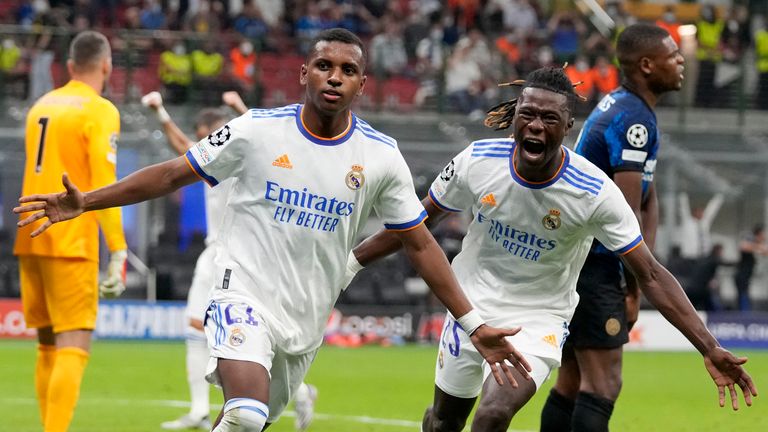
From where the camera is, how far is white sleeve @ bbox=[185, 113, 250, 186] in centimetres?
607

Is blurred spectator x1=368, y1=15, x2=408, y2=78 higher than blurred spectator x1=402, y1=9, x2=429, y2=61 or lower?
lower

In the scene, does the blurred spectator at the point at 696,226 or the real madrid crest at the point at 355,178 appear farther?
the blurred spectator at the point at 696,226

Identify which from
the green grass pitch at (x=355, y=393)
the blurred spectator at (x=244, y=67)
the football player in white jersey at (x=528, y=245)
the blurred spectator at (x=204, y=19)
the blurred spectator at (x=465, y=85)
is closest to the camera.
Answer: the football player in white jersey at (x=528, y=245)

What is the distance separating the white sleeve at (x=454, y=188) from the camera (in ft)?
22.9

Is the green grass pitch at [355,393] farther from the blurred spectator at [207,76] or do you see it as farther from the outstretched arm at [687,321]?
the blurred spectator at [207,76]

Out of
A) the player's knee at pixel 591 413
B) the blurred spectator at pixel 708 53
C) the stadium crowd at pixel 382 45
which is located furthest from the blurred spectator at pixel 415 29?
the player's knee at pixel 591 413

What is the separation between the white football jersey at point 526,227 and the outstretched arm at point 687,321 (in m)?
0.12

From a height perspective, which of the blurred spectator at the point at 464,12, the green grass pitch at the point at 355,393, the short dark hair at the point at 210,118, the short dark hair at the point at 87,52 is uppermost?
the blurred spectator at the point at 464,12

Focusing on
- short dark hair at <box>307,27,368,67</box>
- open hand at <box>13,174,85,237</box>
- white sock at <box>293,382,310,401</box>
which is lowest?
white sock at <box>293,382,310,401</box>

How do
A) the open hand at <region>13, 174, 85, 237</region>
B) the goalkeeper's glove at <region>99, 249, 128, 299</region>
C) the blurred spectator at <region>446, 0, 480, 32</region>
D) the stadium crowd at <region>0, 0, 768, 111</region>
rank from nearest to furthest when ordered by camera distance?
the open hand at <region>13, 174, 85, 237</region>, the goalkeeper's glove at <region>99, 249, 128, 299</region>, the stadium crowd at <region>0, 0, 768, 111</region>, the blurred spectator at <region>446, 0, 480, 32</region>

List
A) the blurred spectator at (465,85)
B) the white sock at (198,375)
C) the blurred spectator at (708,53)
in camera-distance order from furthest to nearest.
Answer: the blurred spectator at (708,53), the blurred spectator at (465,85), the white sock at (198,375)

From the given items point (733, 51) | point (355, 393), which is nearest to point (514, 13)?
point (733, 51)

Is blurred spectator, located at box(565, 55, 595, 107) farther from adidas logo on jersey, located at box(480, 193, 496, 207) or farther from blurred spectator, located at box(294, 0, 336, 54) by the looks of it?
adidas logo on jersey, located at box(480, 193, 496, 207)

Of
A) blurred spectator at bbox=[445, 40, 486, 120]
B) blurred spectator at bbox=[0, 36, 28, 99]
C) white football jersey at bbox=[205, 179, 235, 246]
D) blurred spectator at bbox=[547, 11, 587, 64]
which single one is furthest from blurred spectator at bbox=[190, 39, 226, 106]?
white football jersey at bbox=[205, 179, 235, 246]
